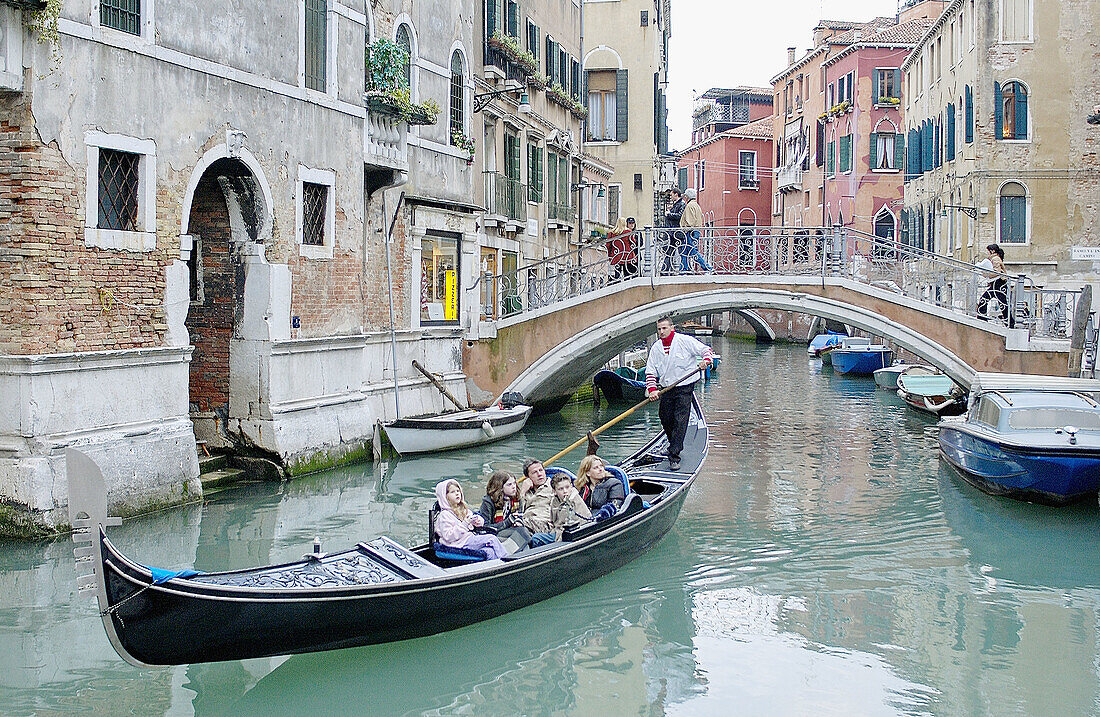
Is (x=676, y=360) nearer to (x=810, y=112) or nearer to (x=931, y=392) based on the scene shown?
(x=931, y=392)

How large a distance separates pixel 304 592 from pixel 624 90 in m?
22.3

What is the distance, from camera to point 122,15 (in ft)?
29.9

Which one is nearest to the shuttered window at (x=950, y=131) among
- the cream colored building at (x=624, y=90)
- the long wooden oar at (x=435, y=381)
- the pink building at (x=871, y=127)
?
the cream colored building at (x=624, y=90)

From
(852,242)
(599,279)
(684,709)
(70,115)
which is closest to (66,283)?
(70,115)

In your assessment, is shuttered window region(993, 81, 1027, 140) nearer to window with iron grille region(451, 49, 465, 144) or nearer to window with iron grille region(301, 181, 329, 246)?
window with iron grille region(451, 49, 465, 144)

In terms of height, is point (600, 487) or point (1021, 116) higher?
point (1021, 116)

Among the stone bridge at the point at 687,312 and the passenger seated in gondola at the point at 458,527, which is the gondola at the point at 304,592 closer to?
the passenger seated in gondola at the point at 458,527

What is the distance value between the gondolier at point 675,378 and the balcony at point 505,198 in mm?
6994

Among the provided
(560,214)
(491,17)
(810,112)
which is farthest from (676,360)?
(810,112)

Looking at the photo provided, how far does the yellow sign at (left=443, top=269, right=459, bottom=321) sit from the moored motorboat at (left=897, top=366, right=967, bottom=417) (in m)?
6.87

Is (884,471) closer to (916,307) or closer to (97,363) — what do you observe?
(916,307)

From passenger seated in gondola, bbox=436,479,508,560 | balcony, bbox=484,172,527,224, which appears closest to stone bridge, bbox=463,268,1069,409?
balcony, bbox=484,172,527,224

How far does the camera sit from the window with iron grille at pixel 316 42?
1159 cm

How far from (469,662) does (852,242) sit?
9.42 m
